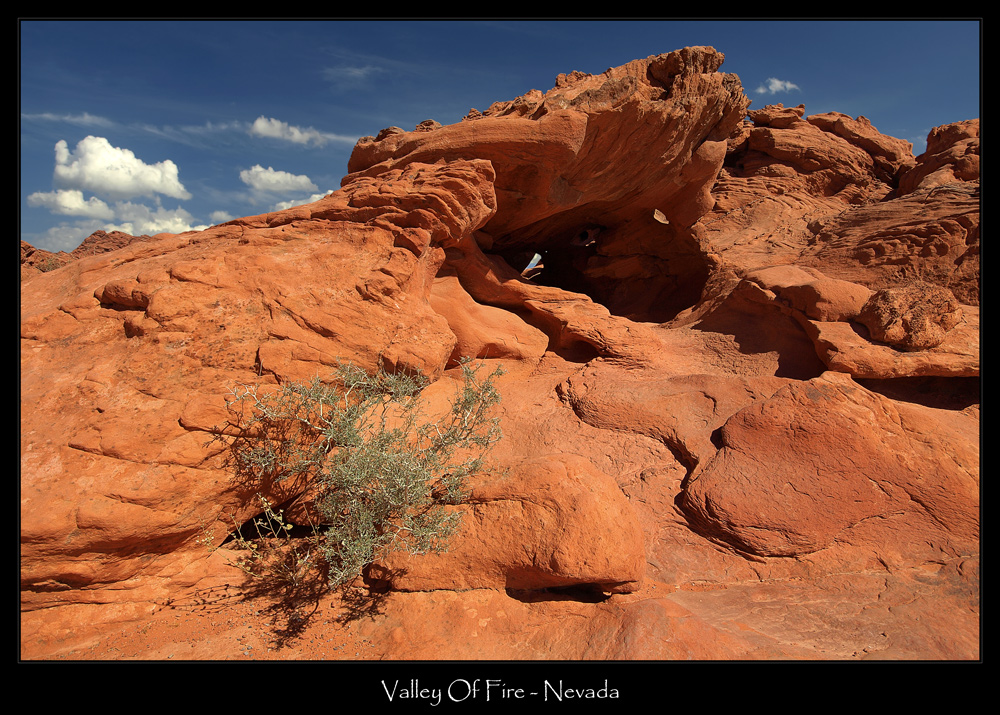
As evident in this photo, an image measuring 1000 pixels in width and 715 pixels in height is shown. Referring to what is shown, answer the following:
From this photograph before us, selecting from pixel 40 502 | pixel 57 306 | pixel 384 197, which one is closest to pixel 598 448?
pixel 384 197

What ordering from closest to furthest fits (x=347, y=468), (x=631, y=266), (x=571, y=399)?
(x=347, y=468)
(x=571, y=399)
(x=631, y=266)

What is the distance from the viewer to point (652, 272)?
28.7 feet

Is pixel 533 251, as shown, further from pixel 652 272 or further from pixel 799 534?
pixel 799 534

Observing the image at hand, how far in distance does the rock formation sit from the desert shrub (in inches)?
6.2

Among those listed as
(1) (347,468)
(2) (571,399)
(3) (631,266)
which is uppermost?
(3) (631,266)

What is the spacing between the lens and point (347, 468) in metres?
3.01

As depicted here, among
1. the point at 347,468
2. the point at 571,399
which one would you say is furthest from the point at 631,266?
the point at 347,468

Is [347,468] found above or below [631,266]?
below

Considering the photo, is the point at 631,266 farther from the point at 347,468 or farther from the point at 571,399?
the point at 347,468

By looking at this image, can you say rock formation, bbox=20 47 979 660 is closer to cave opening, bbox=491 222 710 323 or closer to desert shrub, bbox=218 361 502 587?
desert shrub, bbox=218 361 502 587

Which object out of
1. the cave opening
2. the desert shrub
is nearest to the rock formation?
the desert shrub

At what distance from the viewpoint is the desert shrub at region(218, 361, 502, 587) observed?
2.95 m

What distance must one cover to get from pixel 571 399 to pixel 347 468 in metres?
2.72

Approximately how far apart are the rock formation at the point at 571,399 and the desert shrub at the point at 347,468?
6.2 inches
